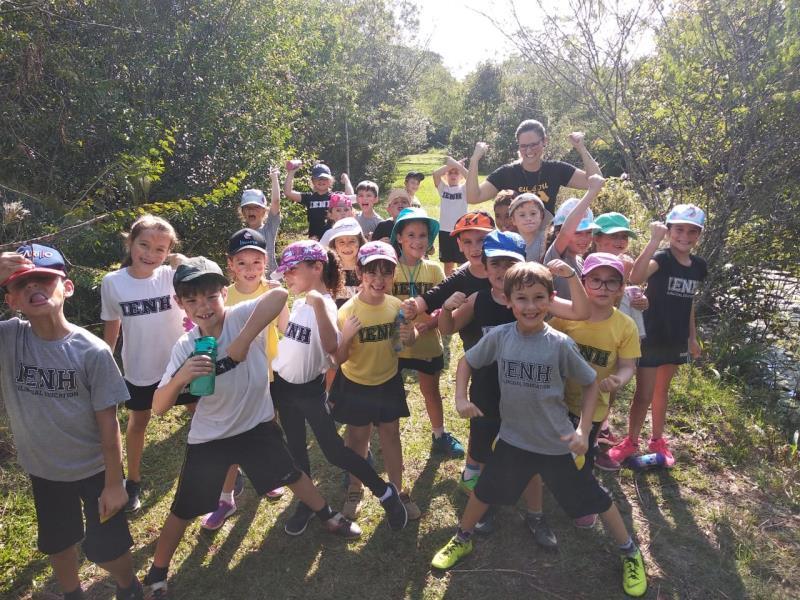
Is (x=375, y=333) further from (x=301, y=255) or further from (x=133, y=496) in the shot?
(x=133, y=496)

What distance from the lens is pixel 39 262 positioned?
218 centimetres

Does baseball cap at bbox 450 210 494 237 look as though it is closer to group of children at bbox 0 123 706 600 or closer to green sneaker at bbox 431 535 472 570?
group of children at bbox 0 123 706 600

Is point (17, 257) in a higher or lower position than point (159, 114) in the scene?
lower

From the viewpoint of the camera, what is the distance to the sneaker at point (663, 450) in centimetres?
380

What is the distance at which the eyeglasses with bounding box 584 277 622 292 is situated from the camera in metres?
2.85

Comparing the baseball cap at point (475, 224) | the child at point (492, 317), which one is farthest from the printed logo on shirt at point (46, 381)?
the baseball cap at point (475, 224)

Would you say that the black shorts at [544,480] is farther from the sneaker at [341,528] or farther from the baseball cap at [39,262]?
the baseball cap at [39,262]

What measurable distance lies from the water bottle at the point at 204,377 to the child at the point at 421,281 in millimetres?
1594

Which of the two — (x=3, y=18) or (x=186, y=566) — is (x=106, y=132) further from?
(x=186, y=566)

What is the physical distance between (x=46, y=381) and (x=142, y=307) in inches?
40.4

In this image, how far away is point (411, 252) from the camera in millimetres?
3682

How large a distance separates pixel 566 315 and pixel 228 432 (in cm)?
204

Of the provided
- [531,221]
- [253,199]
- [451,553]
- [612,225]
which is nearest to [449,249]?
[253,199]

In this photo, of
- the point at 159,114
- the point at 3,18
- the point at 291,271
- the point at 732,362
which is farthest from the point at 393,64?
the point at 291,271
